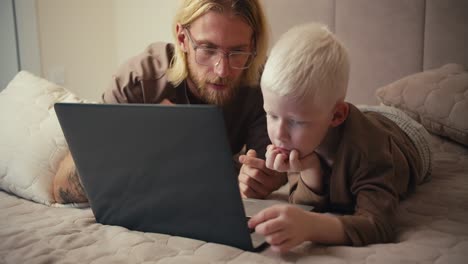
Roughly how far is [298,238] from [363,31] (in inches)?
49.2

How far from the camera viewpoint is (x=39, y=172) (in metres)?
1.17

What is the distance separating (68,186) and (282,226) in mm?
606

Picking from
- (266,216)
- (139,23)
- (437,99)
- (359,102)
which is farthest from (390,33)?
(139,23)

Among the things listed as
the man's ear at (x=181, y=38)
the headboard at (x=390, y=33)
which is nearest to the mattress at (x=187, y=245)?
the man's ear at (x=181, y=38)

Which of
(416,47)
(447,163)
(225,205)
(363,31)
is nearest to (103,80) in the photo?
(363,31)

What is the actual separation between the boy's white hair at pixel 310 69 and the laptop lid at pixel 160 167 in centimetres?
20

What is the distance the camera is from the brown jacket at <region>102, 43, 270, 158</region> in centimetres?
133

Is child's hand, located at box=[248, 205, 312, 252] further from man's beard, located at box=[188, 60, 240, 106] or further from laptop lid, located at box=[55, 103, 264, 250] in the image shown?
man's beard, located at box=[188, 60, 240, 106]

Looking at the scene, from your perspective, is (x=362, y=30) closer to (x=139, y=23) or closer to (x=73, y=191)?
(x=73, y=191)

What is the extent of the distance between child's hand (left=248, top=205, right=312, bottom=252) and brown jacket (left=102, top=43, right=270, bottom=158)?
52cm

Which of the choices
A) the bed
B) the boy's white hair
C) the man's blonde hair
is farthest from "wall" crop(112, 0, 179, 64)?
the boy's white hair

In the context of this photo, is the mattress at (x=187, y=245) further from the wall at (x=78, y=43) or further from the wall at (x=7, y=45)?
the wall at (x=78, y=43)

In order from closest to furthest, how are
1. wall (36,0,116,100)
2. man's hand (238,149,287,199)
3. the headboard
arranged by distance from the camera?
man's hand (238,149,287,199) < the headboard < wall (36,0,116,100)

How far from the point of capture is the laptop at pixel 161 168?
0.67 metres
